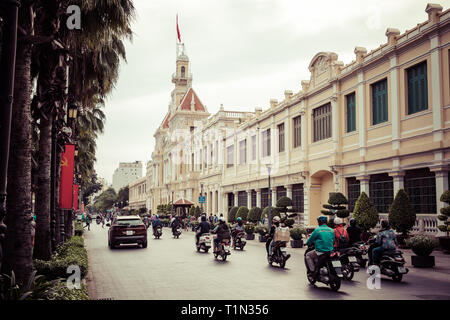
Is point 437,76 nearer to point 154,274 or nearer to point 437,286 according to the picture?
point 437,286

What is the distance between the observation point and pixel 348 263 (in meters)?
12.1

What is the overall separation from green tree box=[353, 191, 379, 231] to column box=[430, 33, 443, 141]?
4.30m

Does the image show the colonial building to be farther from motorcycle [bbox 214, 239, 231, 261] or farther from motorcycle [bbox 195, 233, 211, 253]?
motorcycle [bbox 214, 239, 231, 261]

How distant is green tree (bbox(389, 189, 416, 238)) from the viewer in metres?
19.6

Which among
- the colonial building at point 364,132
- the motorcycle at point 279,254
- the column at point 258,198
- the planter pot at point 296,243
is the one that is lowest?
the planter pot at point 296,243

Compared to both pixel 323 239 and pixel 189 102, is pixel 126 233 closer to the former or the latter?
pixel 323 239

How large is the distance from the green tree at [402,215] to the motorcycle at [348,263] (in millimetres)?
8398

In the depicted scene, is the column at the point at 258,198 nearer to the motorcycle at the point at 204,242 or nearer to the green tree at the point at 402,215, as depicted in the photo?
the motorcycle at the point at 204,242

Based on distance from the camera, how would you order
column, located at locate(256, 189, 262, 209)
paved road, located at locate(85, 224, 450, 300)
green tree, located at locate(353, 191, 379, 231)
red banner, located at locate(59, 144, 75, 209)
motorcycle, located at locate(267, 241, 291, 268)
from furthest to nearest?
column, located at locate(256, 189, 262, 209) → green tree, located at locate(353, 191, 379, 231) → red banner, located at locate(59, 144, 75, 209) → motorcycle, located at locate(267, 241, 291, 268) → paved road, located at locate(85, 224, 450, 300)

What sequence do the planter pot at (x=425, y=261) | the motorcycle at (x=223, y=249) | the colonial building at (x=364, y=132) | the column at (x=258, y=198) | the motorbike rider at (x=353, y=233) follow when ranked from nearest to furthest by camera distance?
the motorbike rider at (x=353, y=233) → the planter pot at (x=425, y=261) → the motorcycle at (x=223, y=249) → the colonial building at (x=364, y=132) → the column at (x=258, y=198)

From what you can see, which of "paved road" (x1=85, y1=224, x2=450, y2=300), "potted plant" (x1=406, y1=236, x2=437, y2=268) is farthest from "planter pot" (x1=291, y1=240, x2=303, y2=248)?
"potted plant" (x1=406, y1=236, x2=437, y2=268)

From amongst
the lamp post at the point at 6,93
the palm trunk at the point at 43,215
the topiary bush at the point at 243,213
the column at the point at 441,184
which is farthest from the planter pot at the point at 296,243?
the lamp post at the point at 6,93

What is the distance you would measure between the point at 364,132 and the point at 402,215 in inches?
276

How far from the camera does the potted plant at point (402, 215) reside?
1962cm
